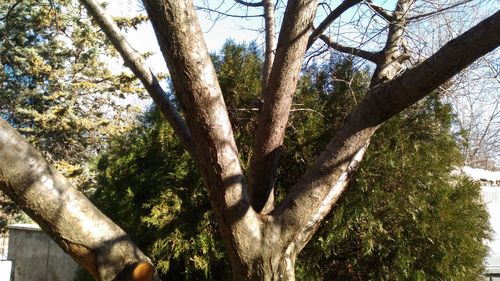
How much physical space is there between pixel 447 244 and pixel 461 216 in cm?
33

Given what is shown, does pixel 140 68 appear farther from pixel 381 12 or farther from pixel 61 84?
pixel 61 84

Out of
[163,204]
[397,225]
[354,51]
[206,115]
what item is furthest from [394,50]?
[163,204]

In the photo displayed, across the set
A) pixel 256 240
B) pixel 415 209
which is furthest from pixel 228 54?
pixel 256 240

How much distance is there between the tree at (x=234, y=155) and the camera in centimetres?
229

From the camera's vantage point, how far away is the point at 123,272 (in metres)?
2.37

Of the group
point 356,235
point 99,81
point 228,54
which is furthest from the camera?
point 99,81

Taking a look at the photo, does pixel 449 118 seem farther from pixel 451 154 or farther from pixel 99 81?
pixel 99 81

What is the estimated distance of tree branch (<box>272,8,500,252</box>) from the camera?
251 centimetres

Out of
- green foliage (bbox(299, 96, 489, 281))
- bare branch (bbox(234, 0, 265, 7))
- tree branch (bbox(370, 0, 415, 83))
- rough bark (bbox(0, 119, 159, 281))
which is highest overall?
bare branch (bbox(234, 0, 265, 7))

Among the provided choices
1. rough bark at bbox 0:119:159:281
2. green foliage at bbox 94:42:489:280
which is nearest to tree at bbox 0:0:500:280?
rough bark at bbox 0:119:159:281

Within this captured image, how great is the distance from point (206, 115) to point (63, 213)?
33.4 inches

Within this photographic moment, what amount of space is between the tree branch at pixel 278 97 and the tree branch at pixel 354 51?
3.02ft

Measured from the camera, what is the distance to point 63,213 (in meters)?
2.28

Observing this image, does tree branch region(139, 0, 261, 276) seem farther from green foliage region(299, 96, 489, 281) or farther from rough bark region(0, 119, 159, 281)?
green foliage region(299, 96, 489, 281)
